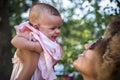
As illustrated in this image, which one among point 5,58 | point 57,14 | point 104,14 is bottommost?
point 5,58

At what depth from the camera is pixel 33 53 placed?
10.1ft

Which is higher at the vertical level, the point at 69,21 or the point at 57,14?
the point at 57,14

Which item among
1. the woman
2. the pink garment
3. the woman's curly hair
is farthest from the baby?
the woman's curly hair

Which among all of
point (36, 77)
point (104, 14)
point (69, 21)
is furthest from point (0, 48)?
point (69, 21)

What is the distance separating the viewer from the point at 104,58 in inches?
99.7

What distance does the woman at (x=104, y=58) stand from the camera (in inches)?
98.3

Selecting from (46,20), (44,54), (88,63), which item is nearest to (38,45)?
(44,54)

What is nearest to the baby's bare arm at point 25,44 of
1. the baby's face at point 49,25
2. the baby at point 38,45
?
the baby at point 38,45

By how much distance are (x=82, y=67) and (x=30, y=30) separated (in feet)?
2.23

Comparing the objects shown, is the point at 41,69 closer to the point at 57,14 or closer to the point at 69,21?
the point at 57,14

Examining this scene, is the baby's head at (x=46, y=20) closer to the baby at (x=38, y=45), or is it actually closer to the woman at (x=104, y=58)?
the baby at (x=38, y=45)

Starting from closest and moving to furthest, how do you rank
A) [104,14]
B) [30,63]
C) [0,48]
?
[30,63]
[104,14]
[0,48]

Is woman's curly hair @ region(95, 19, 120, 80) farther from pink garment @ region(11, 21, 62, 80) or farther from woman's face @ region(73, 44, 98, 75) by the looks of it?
pink garment @ region(11, 21, 62, 80)

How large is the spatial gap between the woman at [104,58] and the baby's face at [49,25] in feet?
1.59
